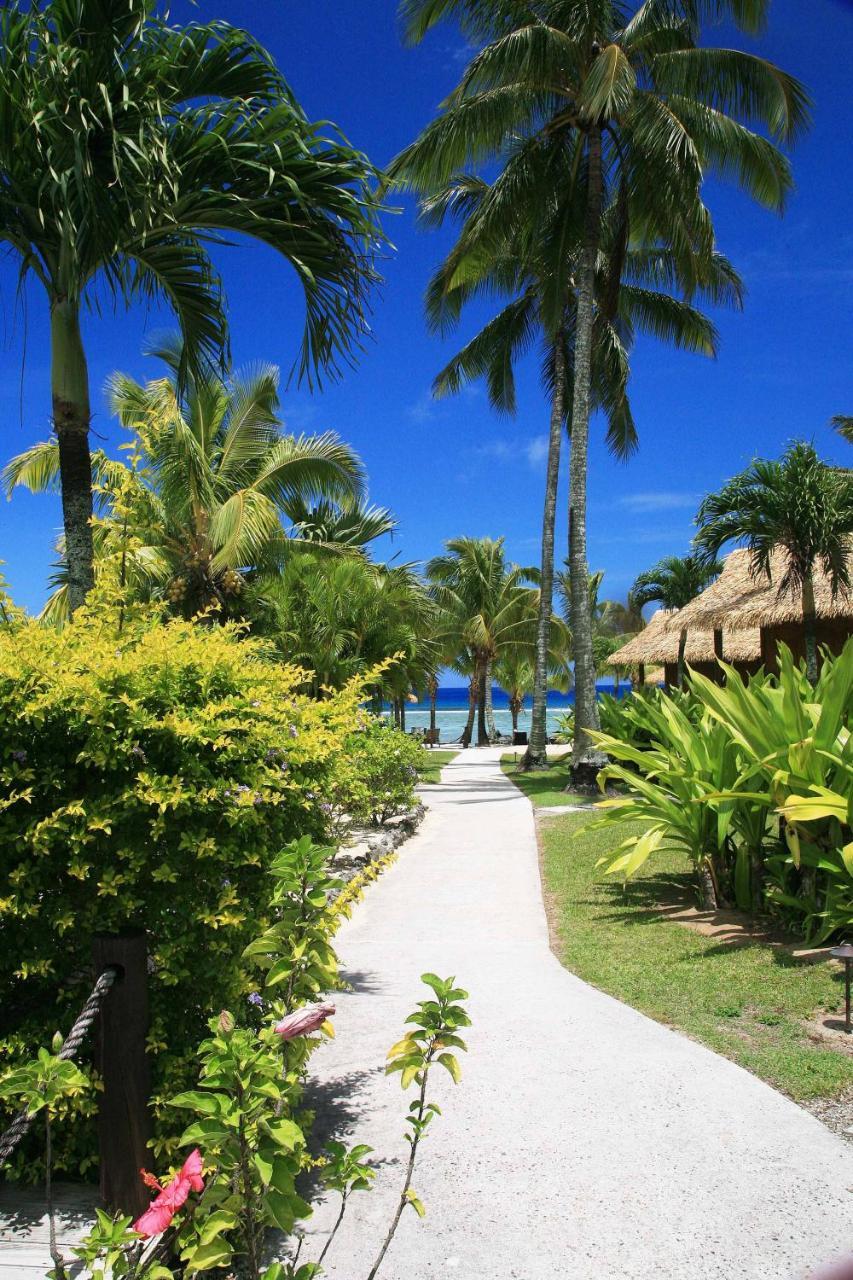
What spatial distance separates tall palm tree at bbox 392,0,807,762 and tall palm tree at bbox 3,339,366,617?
5.04m

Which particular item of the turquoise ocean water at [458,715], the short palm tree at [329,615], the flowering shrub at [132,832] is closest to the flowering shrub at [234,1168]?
the flowering shrub at [132,832]

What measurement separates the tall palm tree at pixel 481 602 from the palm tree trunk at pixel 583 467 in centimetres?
2326

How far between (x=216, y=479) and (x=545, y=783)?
907cm

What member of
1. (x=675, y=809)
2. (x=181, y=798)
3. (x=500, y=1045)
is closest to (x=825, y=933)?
(x=675, y=809)

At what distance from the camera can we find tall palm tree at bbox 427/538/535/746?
133ft

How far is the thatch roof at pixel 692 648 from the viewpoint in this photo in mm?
25125

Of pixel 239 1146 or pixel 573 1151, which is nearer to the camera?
pixel 239 1146

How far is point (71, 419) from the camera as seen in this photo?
480 cm

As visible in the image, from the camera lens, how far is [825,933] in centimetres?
518

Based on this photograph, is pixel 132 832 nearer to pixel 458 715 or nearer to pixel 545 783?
pixel 545 783

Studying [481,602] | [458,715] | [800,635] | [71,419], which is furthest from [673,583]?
[458,715]

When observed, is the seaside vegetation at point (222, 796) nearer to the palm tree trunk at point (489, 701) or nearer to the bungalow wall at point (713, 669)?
the bungalow wall at point (713, 669)

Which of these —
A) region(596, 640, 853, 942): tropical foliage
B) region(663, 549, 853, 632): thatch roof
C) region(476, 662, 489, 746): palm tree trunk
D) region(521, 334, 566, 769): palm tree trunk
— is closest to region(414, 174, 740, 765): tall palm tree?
region(521, 334, 566, 769): palm tree trunk

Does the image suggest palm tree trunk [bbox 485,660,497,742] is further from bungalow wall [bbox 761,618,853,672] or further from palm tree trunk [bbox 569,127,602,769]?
palm tree trunk [bbox 569,127,602,769]
